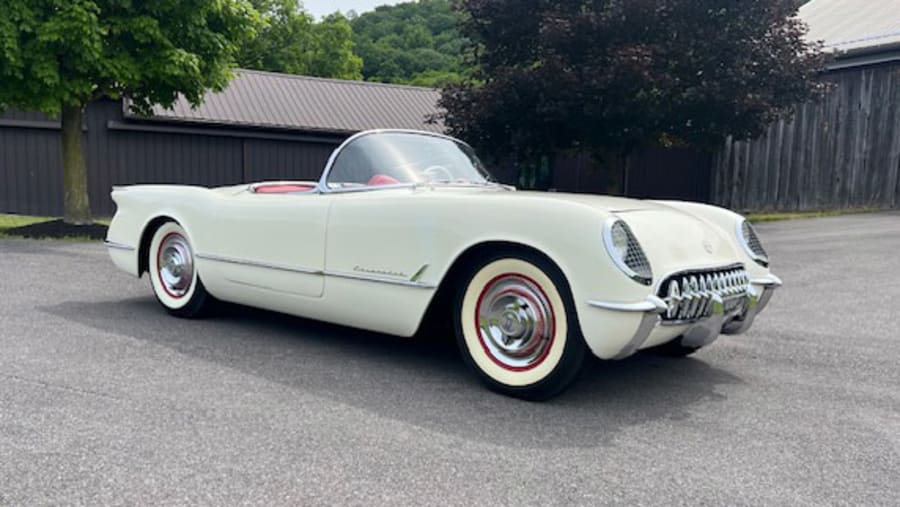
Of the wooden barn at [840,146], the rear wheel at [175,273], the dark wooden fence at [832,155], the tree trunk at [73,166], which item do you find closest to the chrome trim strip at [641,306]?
the rear wheel at [175,273]

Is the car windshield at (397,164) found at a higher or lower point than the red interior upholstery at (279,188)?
higher

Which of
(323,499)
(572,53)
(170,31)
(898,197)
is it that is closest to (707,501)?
(323,499)

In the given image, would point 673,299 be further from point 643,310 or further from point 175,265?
point 175,265

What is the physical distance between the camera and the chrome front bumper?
310cm

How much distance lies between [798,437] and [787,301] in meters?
3.64

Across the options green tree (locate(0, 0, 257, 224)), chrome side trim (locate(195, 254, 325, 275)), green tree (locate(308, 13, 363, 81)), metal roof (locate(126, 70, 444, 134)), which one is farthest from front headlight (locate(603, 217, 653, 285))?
green tree (locate(308, 13, 363, 81))

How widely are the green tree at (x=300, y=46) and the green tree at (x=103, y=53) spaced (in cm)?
2968

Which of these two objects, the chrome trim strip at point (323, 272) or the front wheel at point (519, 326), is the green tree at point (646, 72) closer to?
the chrome trim strip at point (323, 272)

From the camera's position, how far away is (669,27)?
43.8ft

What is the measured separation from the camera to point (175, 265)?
5148 mm

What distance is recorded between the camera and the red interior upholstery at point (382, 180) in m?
4.36

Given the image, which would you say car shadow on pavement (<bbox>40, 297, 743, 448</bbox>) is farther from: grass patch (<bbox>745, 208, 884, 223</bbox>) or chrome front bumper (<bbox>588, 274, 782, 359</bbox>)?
grass patch (<bbox>745, 208, 884, 223</bbox>)

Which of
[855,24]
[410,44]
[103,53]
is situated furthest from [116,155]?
[410,44]

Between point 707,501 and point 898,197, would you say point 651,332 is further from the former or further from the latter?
point 898,197
